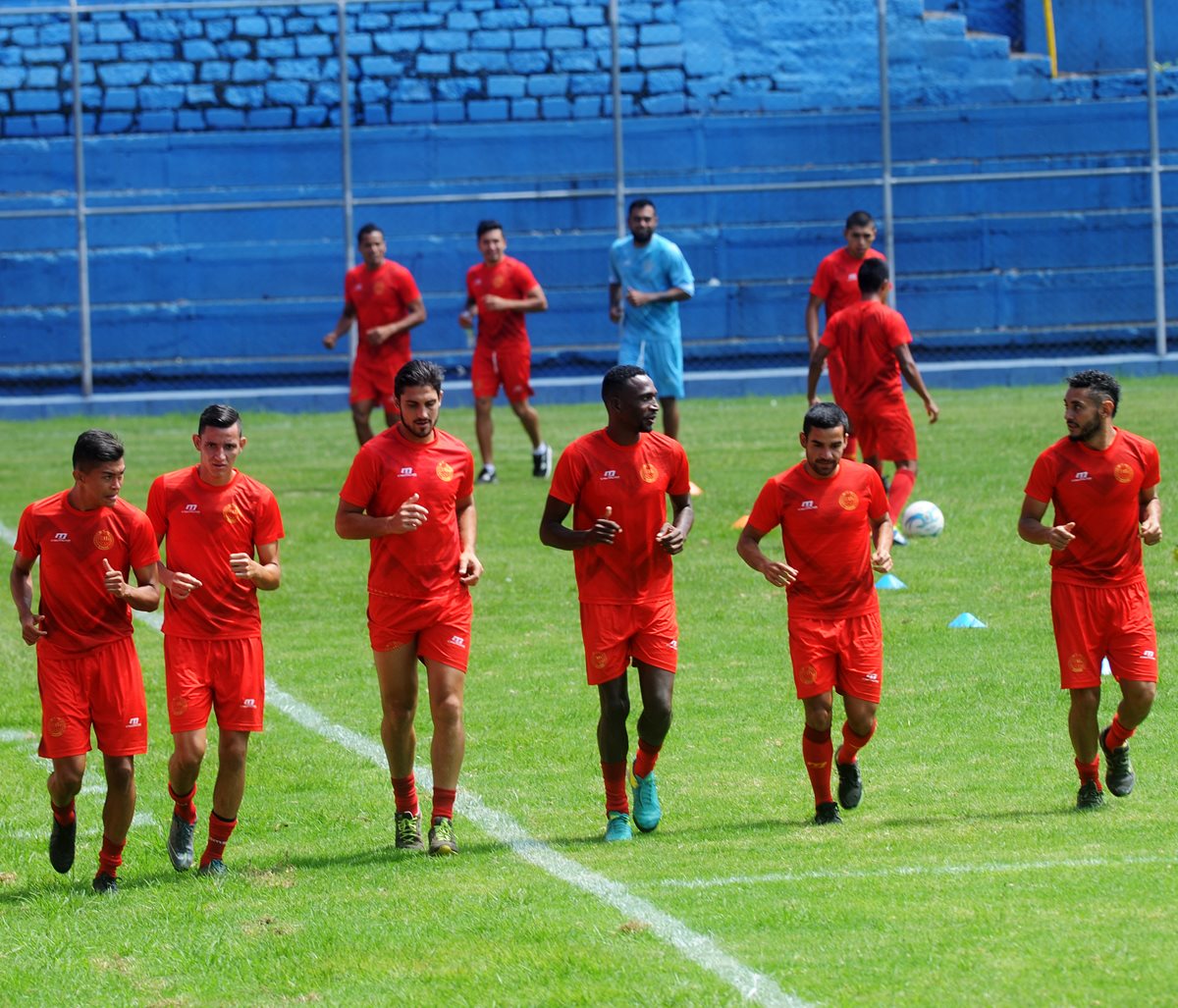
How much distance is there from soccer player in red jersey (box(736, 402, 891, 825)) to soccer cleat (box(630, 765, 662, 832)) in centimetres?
65

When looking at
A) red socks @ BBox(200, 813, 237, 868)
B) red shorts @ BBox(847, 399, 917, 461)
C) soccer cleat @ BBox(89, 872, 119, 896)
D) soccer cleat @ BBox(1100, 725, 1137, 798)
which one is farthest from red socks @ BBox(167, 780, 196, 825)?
red shorts @ BBox(847, 399, 917, 461)

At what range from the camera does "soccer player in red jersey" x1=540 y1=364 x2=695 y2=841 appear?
7.77 metres

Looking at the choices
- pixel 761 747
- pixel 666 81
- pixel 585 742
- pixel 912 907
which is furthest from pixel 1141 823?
pixel 666 81

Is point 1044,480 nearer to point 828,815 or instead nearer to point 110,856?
point 828,815

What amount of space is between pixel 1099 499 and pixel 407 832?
3124mm

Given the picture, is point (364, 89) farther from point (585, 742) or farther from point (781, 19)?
point (585, 742)

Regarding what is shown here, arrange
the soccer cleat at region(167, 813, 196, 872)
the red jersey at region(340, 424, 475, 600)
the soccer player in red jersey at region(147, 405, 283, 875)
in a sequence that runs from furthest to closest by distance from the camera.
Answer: the red jersey at region(340, 424, 475, 600)
the soccer cleat at region(167, 813, 196, 872)
the soccer player in red jersey at region(147, 405, 283, 875)

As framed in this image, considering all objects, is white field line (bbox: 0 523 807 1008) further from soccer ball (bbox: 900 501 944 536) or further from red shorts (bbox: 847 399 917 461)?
soccer ball (bbox: 900 501 944 536)

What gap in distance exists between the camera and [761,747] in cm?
920

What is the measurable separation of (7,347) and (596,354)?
8551 millimetres

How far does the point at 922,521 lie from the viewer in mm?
14586

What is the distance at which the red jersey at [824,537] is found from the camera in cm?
775

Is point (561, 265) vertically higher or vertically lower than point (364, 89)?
lower

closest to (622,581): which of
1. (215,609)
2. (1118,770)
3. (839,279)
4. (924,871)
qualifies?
(215,609)
